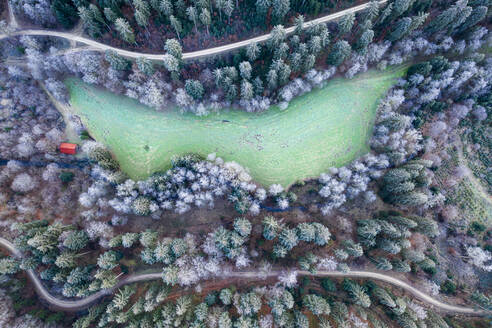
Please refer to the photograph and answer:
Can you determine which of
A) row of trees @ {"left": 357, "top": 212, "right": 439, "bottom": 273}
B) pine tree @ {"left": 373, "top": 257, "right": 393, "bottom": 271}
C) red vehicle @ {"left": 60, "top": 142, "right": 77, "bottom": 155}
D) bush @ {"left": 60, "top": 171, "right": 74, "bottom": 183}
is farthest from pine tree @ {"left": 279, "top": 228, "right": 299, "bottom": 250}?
red vehicle @ {"left": 60, "top": 142, "right": 77, "bottom": 155}

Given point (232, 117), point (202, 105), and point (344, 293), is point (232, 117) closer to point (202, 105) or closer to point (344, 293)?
point (202, 105)

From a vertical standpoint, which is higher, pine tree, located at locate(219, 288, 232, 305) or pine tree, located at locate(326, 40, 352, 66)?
pine tree, located at locate(326, 40, 352, 66)

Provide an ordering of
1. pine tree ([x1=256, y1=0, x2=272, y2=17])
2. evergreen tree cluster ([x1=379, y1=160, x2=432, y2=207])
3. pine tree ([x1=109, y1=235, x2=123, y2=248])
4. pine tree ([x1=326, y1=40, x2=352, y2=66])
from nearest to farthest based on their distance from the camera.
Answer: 1. pine tree ([x1=109, y1=235, x2=123, y2=248])
2. evergreen tree cluster ([x1=379, y1=160, x2=432, y2=207])
3. pine tree ([x1=256, y1=0, x2=272, y2=17])
4. pine tree ([x1=326, y1=40, x2=352, y2=66])

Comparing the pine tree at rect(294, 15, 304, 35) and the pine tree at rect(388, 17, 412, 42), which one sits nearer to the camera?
the pine tree at rect(294, 15, 304, 35)

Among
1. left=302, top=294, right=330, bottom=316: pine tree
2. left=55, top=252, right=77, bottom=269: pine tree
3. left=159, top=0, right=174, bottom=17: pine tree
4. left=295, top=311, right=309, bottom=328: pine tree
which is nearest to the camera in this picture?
left=295, top=311, right=309, bottom=328: pine tree

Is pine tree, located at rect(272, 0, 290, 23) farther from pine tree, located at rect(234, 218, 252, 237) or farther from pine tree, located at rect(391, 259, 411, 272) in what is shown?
pine tree, located at rect(391, 259, 411, 272)

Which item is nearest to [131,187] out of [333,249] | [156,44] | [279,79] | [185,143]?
[185,143]
